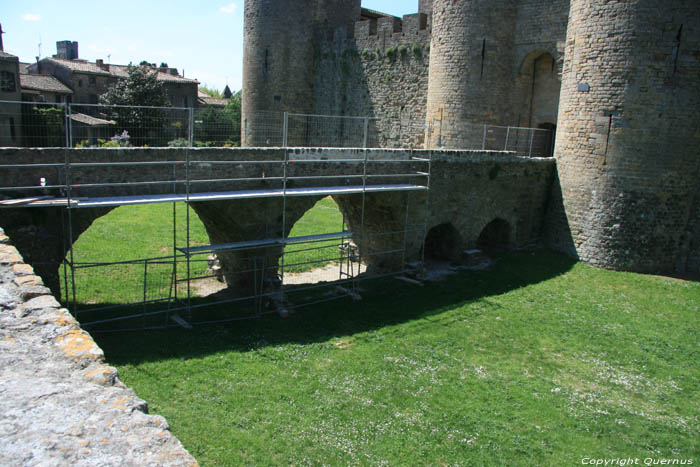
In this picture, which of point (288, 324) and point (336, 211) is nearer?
point (288, 324)

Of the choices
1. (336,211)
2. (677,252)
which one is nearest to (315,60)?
(336,211)

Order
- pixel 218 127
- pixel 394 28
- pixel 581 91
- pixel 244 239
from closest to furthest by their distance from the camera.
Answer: pixel 244 239
pixel 581 91
pixel 218 127
pixel 394 28

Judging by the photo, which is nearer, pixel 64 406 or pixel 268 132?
pixel 64 406

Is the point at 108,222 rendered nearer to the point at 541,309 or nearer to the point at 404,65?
the point at 404,65

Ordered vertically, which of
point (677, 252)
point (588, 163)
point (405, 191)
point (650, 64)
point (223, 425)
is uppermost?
point (650, 64)

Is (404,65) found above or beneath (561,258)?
above

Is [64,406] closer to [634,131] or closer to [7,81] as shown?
[634,131]

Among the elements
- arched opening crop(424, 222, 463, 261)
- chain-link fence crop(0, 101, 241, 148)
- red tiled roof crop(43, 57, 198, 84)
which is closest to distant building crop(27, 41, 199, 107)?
red tiled roof crop(43, 57, 198, 84)

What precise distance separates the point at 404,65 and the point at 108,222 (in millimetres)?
12491

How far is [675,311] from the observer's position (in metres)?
11.5

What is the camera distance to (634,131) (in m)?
13.5

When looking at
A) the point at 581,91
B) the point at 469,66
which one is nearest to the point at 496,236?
the point at 581,91

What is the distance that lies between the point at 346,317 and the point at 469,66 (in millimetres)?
10599

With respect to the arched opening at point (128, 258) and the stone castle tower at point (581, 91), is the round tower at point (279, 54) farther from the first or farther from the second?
the arched opening at point (128, 258)
